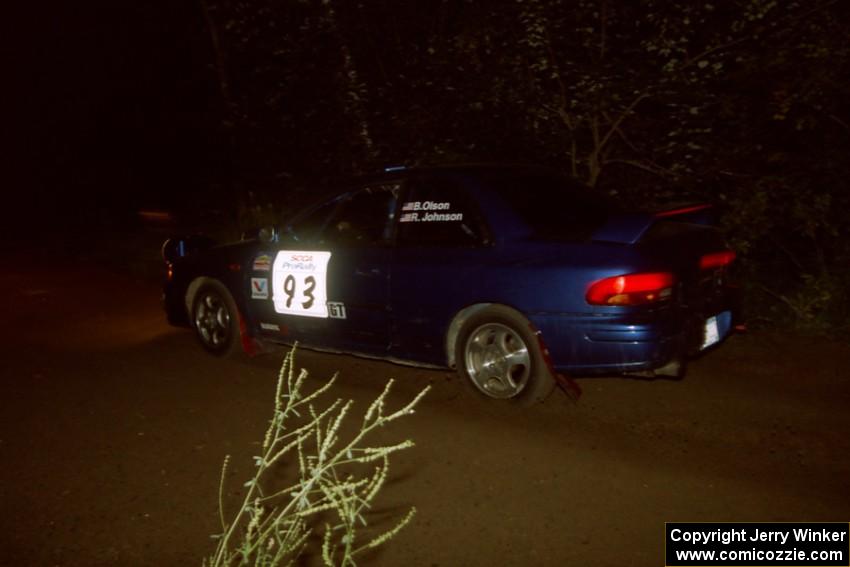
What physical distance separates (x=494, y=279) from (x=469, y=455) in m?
1.17

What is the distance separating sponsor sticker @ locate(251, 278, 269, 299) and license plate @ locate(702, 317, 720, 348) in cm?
335

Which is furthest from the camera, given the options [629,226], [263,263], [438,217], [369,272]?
[263,263]

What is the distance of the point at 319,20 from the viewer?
1029 cm

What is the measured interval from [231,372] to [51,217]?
66.9 feet

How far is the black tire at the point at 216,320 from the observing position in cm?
697

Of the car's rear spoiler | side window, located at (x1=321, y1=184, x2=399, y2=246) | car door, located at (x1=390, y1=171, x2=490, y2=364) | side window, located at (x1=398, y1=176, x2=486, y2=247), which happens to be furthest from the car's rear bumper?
side window, located at (x1=321, y1=184, x2=399, y2=246)

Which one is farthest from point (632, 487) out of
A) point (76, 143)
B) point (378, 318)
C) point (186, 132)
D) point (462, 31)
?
point (76, 143)

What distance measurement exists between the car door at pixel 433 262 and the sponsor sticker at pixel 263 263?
1299mm

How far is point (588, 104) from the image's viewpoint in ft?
27.2

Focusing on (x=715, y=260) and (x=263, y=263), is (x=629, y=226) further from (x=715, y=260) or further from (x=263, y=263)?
(x=263, y=263)

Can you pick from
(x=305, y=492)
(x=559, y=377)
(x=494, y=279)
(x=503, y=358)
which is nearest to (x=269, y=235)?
(x=494, y=279)

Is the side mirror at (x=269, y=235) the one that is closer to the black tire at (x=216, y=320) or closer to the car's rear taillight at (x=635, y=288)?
the black tire at (x=216, y=320)

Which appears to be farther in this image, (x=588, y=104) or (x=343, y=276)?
(x=588, y=104)

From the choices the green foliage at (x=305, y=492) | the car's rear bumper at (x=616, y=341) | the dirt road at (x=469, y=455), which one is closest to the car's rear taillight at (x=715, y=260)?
the car's rear bumper at (x=616, y=341)
